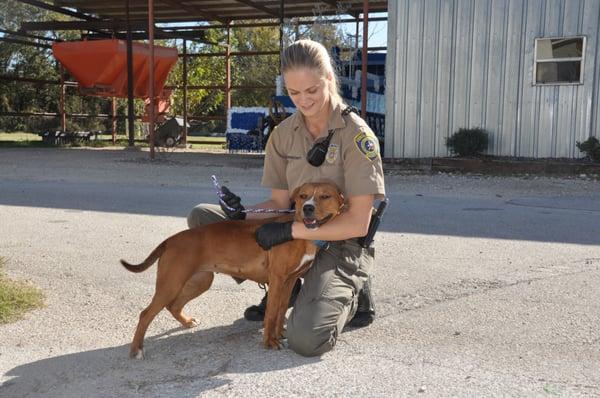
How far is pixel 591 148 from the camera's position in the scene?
41.7 feet

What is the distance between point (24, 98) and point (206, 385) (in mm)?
33778

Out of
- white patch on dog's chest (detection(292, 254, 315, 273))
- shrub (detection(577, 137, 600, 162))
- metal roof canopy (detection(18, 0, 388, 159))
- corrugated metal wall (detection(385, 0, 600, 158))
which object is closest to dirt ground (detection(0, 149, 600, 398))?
white patch on dog's chest (detection(292, 254, 315, 273))

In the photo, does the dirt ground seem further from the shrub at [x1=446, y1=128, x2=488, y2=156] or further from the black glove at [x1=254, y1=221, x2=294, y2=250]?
the shrub at [x1=446, y1=128, x2=488, y2=156]

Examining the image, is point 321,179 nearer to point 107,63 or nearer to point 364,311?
point 364,311

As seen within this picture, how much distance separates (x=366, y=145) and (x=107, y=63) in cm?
1880

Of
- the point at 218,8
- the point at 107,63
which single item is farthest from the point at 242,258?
the point at 218,8

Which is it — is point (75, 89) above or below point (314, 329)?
above

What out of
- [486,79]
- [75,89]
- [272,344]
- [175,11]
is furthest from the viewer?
[75,89]

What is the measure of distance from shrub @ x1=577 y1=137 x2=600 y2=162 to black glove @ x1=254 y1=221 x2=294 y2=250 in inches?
438

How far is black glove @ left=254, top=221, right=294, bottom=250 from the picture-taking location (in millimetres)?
3277

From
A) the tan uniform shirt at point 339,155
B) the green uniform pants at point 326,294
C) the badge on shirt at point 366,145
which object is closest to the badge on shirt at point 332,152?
the tan uniform shirt at point 339,155

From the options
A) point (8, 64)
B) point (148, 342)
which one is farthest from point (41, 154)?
point (8, 64)

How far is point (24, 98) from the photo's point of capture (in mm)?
33125

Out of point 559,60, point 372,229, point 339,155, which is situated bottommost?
point 372,229
